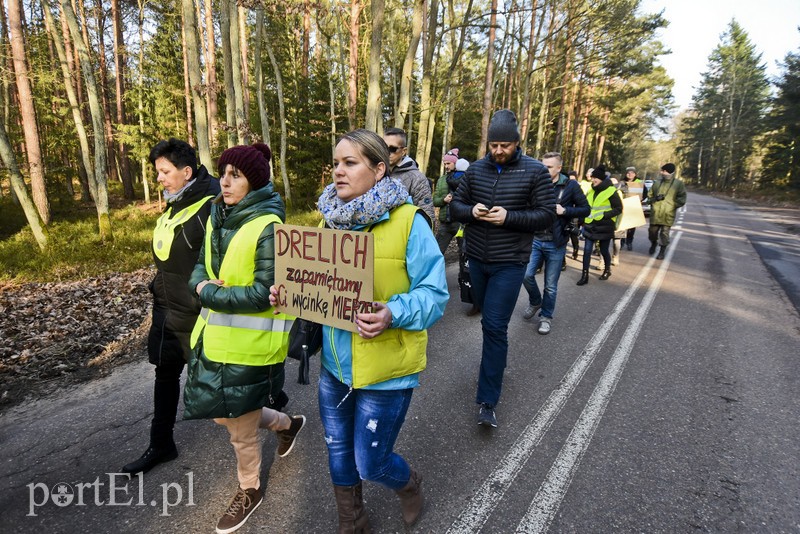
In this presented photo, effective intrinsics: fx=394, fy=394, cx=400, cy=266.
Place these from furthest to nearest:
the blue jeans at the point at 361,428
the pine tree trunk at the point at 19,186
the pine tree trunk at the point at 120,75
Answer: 1. the pine tree trunk at the point at 120,75
2. the pine tree trunk at the point at 19,186
3. the blue jeans at the point at 361,428

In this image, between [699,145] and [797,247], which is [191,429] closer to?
[797,247]

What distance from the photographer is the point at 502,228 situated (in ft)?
10.8

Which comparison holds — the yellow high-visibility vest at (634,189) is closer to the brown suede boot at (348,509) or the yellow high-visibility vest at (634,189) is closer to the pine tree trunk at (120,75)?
the brown suede boot at (348,509)

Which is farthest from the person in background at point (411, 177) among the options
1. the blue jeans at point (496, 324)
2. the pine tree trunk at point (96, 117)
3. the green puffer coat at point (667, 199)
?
the pine tree trunk at point (96, 117)

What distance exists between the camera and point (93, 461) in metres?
2.81

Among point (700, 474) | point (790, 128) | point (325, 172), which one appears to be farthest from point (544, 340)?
point (790, 128)

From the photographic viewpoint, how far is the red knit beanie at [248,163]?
2107 mm

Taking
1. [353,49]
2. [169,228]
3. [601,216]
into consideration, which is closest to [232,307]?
[169,228]

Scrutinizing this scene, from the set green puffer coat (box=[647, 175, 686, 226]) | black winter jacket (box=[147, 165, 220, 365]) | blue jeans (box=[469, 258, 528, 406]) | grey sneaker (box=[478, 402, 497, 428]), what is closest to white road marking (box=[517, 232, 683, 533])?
grey sneaker (box=[478, 402, 497, 428])

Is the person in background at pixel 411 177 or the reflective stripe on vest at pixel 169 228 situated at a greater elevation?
the person in background at pixel 411 177

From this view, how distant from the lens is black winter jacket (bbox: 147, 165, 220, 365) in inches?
97.3

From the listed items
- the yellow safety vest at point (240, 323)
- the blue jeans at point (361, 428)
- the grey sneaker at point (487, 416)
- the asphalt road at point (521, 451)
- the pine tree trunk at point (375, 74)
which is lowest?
the asphalt road at point (521, 451)

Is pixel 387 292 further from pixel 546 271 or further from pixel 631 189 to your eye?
pixel 631 189

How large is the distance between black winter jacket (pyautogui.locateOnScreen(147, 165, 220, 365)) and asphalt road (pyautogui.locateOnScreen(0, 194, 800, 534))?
88 centimetres
